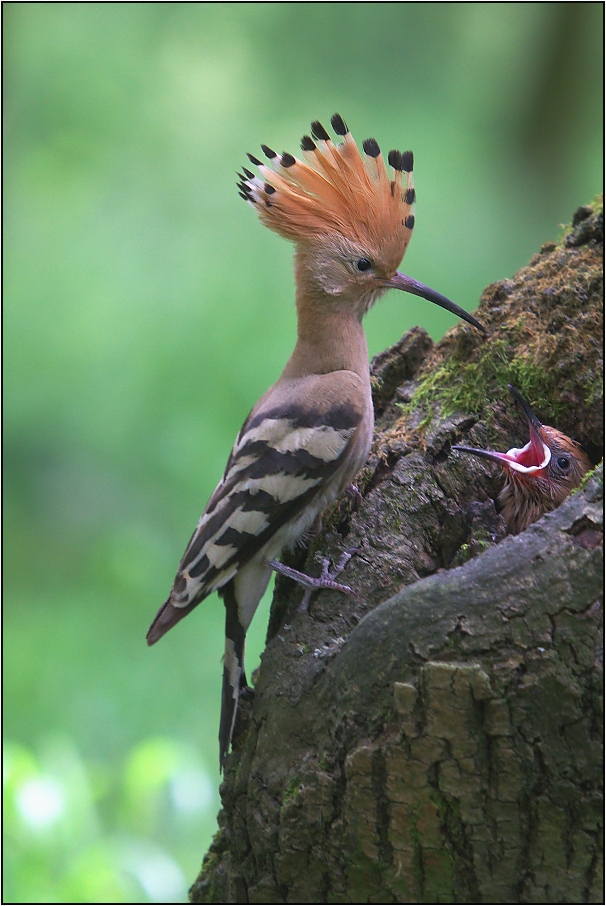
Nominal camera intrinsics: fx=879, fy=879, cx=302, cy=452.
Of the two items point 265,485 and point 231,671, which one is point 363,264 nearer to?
point 265,485

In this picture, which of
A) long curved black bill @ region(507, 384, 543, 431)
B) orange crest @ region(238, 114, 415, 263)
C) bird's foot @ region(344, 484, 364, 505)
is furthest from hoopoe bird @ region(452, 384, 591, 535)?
orange crest @ region(238, 114, 415, 263)

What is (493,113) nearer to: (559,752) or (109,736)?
(109,736)

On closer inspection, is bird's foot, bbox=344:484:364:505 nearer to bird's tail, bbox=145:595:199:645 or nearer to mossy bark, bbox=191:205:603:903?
mossy bark, bbox=191:205:603:903

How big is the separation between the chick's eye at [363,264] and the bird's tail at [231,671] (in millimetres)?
1051

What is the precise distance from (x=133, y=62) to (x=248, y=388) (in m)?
3.29

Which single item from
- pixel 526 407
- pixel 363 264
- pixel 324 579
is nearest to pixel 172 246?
pixel 363 264

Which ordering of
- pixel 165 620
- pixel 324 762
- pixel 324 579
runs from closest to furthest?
pixel 324 762
pixel 324 579
pixel 165 620

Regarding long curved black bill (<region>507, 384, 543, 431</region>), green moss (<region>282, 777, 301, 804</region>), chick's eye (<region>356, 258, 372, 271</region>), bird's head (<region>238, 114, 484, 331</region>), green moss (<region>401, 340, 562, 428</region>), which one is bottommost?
green moss (<region>282, 777, 301, 804</region>)

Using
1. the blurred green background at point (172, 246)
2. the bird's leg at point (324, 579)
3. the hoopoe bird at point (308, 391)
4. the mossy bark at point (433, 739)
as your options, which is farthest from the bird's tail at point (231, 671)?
the blurred green background at point (172, 246)

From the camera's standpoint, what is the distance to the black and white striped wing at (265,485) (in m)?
2.36

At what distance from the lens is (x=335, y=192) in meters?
2.64

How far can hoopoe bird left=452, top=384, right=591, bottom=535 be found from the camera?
2.52 m

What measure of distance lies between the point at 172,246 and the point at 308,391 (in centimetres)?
457

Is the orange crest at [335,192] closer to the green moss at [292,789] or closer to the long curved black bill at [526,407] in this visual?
the long curved black bill at [526,407]
